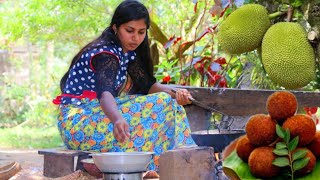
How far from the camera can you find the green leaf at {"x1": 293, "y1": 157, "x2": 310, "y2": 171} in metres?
1.59

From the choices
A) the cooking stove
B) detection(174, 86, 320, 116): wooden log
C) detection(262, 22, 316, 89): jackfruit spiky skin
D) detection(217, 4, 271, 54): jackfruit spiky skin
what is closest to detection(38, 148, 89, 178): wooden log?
detection(174, 86, 320, 116): wooden log

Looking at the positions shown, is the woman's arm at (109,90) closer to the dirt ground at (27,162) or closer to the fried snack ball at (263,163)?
the dirt ground at (27,162)

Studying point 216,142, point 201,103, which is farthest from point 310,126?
point 201,103

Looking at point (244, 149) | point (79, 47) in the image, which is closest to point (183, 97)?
point (244, 149)

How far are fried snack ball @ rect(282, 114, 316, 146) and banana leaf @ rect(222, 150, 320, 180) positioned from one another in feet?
0.23

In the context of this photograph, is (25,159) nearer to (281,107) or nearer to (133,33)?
(133,33)

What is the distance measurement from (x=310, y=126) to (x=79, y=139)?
1909mm

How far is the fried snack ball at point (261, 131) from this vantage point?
1.64 metres

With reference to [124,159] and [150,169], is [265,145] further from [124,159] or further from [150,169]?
[150,169]

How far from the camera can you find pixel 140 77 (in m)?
3.68

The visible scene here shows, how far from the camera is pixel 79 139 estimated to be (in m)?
3.37

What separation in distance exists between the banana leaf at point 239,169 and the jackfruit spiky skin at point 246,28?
76cm

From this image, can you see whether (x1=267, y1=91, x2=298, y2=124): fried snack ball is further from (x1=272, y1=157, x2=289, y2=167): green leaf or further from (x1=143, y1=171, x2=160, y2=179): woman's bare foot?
(x1=143, y1=171, x2=160, y2=179): woman's bare foot

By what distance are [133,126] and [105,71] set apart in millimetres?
309
